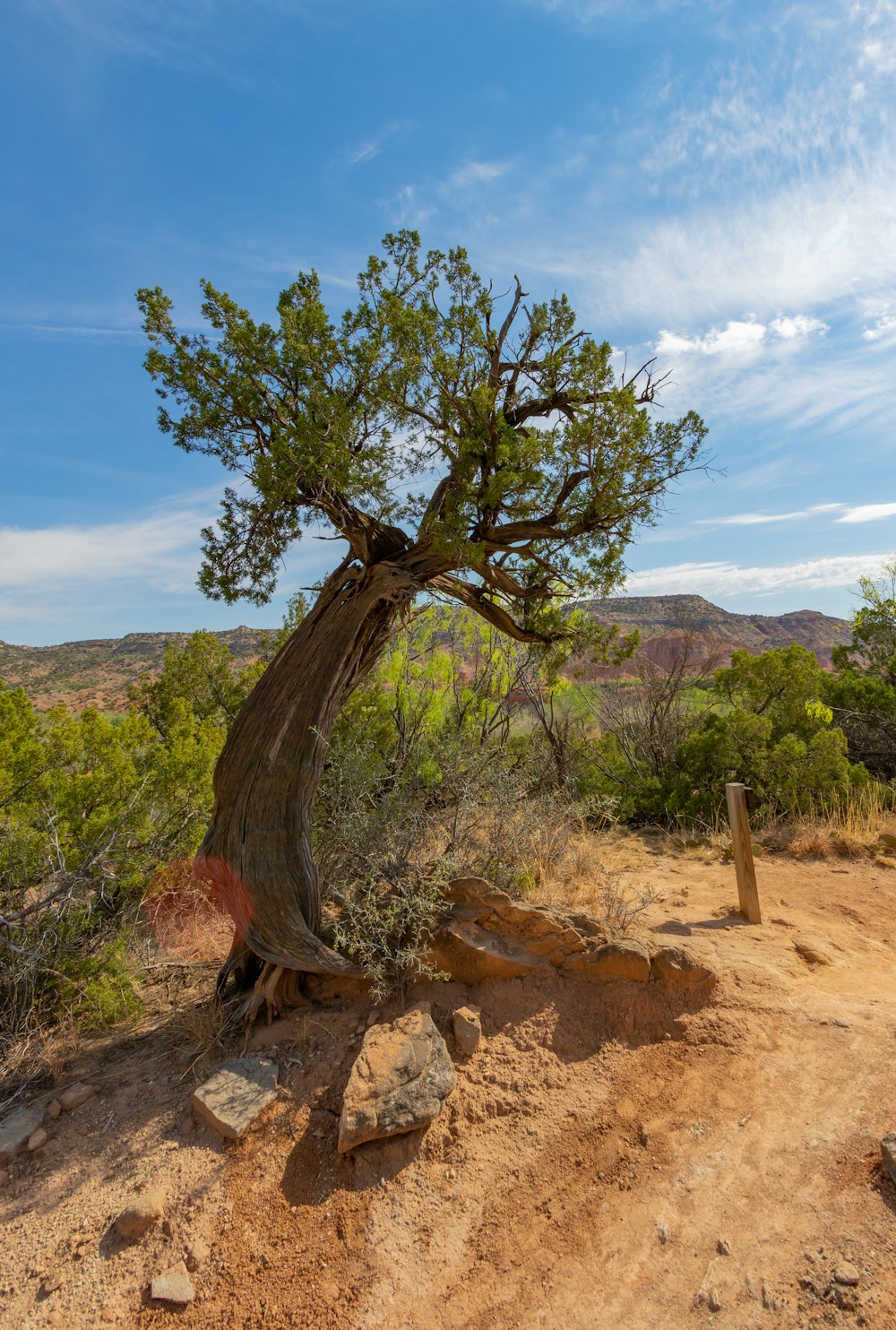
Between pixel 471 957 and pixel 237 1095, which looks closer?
pixel 237 1095

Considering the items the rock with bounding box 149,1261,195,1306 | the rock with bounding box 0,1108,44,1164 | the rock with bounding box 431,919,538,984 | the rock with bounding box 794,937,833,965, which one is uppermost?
the rock with bounding box 431,919,538,984

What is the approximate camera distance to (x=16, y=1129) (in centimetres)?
351

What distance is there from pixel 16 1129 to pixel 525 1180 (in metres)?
2.65

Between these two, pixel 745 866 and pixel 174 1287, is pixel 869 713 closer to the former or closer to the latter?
pixel 745 866

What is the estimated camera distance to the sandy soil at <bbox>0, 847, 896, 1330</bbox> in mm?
2760

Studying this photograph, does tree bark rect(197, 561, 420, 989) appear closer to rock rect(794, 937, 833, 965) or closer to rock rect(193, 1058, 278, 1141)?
rock rect(193, 1058, 278, 1141)

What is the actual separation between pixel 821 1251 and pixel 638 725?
8.75 m

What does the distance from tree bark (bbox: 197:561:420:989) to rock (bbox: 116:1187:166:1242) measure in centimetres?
115

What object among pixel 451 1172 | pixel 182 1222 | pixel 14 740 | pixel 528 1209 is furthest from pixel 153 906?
pixel 528 1209

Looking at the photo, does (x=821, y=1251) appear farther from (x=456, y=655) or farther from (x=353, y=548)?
(x=456, y=655)

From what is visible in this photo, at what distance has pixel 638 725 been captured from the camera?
1122cm

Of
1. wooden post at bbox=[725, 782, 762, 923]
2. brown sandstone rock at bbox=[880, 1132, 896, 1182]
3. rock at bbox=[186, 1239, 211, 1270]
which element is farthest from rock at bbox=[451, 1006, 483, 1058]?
wooden post at bbox=[725, 782, 762, 923]

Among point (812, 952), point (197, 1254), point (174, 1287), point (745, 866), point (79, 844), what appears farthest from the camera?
point (745, 866)

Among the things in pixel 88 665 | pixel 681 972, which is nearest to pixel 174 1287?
pixel 681 972
